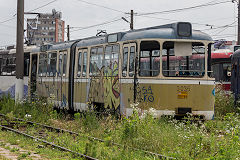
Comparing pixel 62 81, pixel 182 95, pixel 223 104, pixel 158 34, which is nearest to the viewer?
pixel 182 95

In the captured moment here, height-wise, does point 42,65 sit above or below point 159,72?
above

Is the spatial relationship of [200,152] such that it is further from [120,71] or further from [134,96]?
[120,71]

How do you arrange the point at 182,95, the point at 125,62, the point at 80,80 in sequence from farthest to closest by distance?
the point at 80,80 < the point at 125,62 < the point at 182,95

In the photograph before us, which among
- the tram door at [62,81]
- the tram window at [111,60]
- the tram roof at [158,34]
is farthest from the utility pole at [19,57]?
the tram roof at [158,34]

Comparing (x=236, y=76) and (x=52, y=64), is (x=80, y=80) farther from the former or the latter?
(x=236, y=76)

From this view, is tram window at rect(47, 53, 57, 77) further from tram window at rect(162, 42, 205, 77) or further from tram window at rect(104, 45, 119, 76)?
tram window at rect(162, 42, 205, 77)

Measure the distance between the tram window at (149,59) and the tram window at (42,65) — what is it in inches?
313

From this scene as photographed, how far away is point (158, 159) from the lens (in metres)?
8.10

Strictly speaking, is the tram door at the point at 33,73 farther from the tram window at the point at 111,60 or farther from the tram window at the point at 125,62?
the tram window at the point at 125,62

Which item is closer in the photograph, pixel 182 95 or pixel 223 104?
pixel 182 95

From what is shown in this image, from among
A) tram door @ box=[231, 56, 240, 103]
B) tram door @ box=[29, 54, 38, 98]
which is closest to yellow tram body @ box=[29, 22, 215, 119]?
tram door @ box=[231, 56, 240, 103]

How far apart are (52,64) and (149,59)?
722cm

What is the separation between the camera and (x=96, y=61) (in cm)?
1590

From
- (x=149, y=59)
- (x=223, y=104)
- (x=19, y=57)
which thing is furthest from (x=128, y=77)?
(x=19, y=57)
